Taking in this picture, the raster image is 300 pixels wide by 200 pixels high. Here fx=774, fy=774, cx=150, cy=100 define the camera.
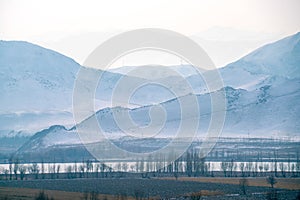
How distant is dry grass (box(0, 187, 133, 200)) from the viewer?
46.8 meters

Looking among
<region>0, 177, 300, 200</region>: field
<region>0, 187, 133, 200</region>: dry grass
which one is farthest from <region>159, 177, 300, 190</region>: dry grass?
<region>0, 187, 133, 200</region>: dry grass

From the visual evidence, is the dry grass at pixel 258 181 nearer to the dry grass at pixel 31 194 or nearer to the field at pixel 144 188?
the field at pixel 144 188

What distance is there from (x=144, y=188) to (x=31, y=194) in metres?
9.26

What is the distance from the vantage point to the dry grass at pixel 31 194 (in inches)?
1841

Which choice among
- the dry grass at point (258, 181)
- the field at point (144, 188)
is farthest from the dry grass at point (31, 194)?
the dry grass at point (258, 181)

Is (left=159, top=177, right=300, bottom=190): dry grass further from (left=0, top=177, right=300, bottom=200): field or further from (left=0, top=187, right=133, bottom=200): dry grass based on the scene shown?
(left=0, top=187, right=133, bottom=200): dry grass

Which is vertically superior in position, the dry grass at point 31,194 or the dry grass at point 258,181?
the dry grass at point 258,181

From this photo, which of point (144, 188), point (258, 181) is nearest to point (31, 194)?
point (144, 188)

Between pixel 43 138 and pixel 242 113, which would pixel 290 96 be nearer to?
pixel 242 113

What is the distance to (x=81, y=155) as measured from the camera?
113312mm

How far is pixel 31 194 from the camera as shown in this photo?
4912cm

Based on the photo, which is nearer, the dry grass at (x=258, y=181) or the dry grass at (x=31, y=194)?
the dry grass at (x=31, y=194)

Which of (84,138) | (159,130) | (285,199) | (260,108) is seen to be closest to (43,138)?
(84,138)

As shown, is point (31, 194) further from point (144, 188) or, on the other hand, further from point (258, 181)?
point (258, 181)
